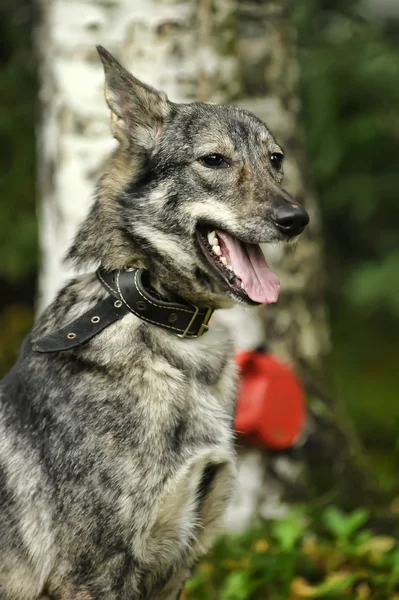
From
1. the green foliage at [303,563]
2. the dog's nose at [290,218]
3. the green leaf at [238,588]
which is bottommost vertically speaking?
the green foliage at [303,563]

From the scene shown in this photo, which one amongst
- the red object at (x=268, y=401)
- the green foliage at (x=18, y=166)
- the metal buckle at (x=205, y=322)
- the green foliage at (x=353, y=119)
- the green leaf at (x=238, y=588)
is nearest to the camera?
the metal buckle at (x=205, y=322)

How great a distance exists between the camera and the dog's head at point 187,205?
297 centimetres

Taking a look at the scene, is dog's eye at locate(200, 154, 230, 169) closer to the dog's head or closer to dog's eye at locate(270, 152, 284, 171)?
the dog's head

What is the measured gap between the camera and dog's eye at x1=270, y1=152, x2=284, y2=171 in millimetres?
3297

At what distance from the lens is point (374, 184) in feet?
24.4

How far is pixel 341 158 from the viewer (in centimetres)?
717

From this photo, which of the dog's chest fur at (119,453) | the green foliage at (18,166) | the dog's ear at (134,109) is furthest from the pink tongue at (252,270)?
the green foliage at (18,166)

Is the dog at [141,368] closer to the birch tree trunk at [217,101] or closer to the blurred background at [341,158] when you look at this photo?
the birch tree trunk at [217,101]

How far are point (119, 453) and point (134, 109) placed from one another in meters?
1.23

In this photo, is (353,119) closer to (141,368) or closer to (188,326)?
(188,326)

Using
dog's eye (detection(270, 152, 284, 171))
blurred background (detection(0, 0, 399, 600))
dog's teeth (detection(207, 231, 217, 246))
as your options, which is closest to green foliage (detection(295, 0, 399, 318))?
blurred background (detection(0, 0, 399, 600))

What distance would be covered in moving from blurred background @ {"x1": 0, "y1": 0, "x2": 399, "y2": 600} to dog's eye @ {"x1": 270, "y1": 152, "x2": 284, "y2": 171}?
330 cm

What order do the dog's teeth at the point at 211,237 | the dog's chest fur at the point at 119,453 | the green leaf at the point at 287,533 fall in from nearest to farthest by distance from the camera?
1. the dog's chest fur at the point at 119,453
2. the dog's teeth at the point at 211,237
3. the green leaf at the point at 287,533

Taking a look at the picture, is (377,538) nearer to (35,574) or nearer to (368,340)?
(35,574)
